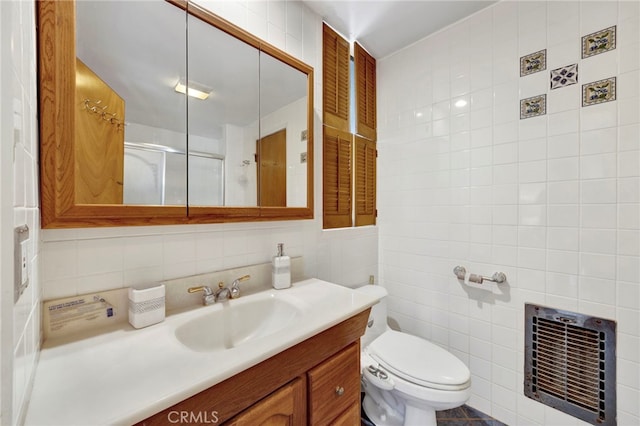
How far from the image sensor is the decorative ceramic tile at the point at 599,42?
1.12 metres

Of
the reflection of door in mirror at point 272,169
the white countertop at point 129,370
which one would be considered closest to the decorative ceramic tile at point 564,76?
the reflection of door in mirror at point 272,169

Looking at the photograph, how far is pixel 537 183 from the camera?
1309 mm

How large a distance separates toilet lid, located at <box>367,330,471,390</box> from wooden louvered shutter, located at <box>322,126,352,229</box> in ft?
2.39

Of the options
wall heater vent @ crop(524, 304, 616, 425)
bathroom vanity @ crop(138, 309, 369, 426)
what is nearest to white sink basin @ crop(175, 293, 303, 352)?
bathroom vanity @ crop(138, 309, 369, 426)

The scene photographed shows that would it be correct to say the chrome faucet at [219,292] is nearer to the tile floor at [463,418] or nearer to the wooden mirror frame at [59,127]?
the wooden mirror frame at [59,127]

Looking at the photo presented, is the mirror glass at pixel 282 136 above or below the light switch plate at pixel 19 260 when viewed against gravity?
above

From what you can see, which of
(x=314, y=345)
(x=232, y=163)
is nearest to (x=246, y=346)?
(x=314, y=345)

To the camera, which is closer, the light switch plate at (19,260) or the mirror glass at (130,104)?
the light switch plate at (19,260)

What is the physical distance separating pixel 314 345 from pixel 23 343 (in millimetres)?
626

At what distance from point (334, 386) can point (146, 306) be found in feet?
2.14

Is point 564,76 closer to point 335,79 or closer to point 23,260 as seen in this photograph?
point 335,79

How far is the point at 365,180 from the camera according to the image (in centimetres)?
189

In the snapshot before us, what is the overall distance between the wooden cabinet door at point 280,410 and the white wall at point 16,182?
1.35 feet

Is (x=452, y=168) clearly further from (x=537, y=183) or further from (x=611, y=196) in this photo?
(x=611, y=196)
